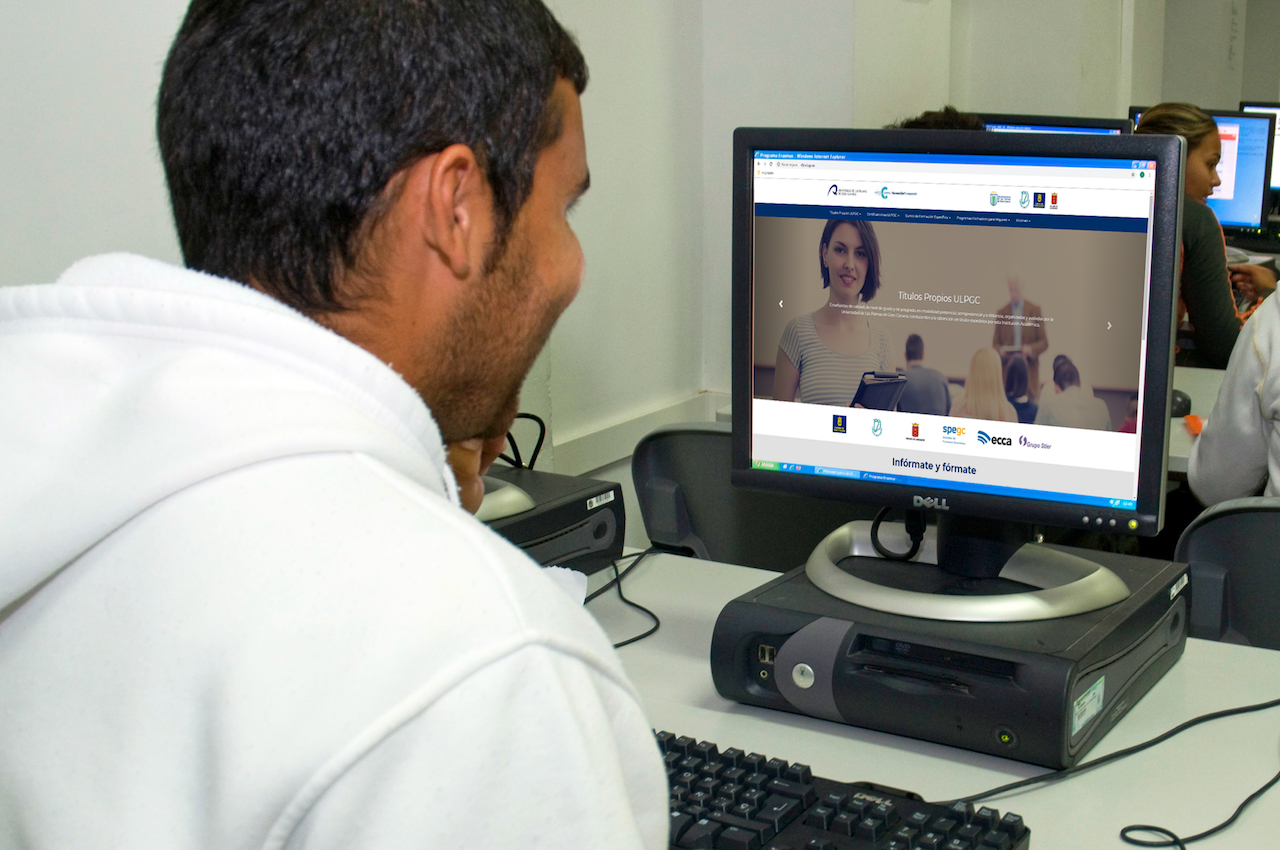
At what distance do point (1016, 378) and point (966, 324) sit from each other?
64mm

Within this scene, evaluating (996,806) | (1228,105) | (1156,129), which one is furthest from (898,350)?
(1228,105)

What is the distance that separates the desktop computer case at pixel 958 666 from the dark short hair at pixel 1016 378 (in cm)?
20

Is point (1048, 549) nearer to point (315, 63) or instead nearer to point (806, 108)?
point (315, 63)

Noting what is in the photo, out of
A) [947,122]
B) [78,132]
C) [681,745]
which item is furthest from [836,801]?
[947,122]

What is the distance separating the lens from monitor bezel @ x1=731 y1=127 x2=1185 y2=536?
0.91 meters

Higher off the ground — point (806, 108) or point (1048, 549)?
point (806, 108)

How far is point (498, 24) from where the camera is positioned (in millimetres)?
559

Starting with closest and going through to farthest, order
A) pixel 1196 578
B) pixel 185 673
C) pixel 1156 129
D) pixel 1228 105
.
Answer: pixel 185 673 < pixel 1196 578 < pixel 1156 129 < pixel 1228 105

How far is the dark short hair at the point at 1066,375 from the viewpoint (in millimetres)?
967

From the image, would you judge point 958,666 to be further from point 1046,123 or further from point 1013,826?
point 1046,123

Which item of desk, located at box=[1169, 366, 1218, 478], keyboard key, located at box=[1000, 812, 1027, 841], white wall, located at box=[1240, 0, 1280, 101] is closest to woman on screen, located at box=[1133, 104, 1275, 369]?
desk, located at box=[1169, 366, 1218, 478]

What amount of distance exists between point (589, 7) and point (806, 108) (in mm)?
639

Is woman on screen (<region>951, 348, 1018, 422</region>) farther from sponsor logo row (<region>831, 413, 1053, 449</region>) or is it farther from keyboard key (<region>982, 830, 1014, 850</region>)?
keyboard key (<region>982, 830, 1014, 850</region>)

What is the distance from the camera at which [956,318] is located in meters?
1.00
